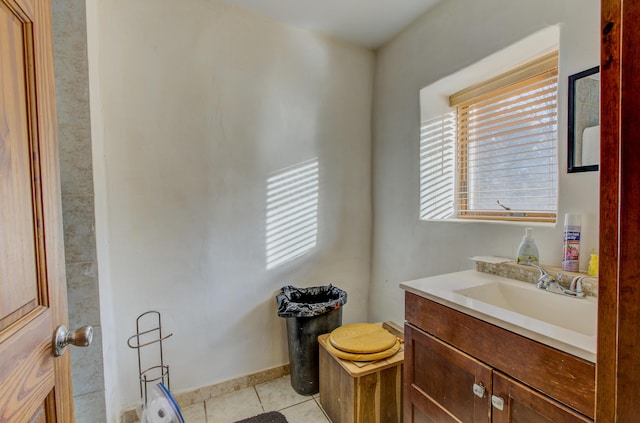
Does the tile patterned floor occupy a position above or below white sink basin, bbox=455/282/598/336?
below

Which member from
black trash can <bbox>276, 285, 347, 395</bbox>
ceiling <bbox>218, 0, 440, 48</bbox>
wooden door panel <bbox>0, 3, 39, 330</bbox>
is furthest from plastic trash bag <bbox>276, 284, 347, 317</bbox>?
ceiling <bbox>218, 0, 440, 48</bbox>

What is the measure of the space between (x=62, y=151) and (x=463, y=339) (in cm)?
167

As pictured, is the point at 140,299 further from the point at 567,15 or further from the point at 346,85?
the point at 567,15

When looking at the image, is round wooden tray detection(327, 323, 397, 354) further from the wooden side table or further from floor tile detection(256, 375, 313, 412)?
floor tile detection(256, 375, 313, 412)

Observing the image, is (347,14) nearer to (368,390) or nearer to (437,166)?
(437,166)

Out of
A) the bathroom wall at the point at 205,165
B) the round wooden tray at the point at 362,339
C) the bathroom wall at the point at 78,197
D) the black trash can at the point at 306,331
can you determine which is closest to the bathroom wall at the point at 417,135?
the bathroom wall at the point at 205,165

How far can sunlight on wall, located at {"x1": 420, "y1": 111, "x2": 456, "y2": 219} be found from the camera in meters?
1.78

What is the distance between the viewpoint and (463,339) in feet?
3.06

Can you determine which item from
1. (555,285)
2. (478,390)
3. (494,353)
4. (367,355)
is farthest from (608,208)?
(367,355)

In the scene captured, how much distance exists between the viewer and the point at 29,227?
1.88 feet

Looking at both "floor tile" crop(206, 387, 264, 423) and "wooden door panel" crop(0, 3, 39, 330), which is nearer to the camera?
"wooden door panel" crop(0, 3, 39, 330)

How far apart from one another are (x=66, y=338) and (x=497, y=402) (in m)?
1.16

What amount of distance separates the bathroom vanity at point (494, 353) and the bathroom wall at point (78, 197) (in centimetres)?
132

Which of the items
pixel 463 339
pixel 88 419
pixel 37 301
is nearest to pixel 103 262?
pixel 88 419
